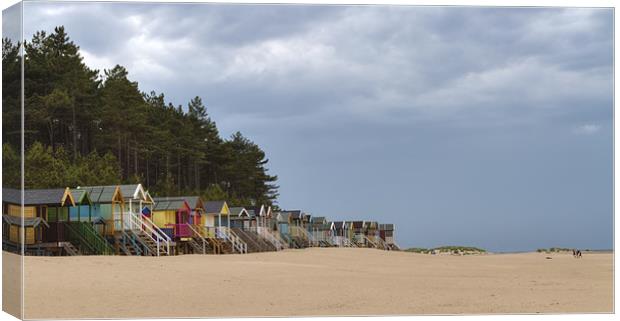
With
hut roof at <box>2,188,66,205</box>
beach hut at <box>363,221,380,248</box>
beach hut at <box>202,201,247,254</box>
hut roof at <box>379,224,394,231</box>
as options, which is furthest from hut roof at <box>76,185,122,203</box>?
beach hut at <box>202,201,247,254</box>

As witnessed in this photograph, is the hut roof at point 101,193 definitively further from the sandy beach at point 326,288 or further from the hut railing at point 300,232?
the hut railing at point 300,232

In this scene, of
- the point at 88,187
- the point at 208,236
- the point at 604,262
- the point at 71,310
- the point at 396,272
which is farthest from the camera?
the point at 208,236

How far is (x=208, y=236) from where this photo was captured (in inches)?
1259

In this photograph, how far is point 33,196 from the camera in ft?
53.6

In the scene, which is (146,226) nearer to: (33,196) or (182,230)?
(182,230)

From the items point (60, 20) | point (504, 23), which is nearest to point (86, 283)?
point (60, 20)

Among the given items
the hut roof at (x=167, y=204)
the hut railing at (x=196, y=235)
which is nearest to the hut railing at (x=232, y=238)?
the hut railing at (x=196, y=235)

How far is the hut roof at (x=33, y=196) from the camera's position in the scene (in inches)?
608

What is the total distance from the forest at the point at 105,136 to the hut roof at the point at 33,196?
0.60ft

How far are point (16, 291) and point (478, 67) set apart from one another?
908 centimetres

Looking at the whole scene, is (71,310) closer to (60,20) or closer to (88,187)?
(60,20)

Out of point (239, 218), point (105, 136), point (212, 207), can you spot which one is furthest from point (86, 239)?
point (239, 218)

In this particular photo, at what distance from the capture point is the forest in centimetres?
1587

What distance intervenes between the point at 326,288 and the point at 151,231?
493 inches
